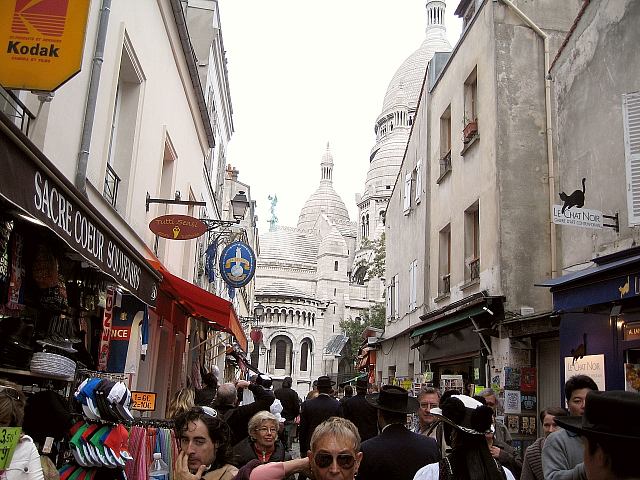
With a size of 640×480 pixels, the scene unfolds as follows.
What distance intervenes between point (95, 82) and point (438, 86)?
1141cm

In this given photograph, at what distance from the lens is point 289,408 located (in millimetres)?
10914

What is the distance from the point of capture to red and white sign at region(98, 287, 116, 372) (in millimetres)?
6812

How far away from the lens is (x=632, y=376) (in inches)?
290

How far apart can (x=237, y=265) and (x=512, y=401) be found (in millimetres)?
7138

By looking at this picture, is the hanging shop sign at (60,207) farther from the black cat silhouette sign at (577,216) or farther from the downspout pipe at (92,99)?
the black cat silhouette sign at (577,216)

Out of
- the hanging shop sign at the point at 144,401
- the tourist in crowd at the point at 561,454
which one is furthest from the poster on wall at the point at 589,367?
the hanging shop sign at the point at 144,401

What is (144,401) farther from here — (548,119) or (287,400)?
(548,119)

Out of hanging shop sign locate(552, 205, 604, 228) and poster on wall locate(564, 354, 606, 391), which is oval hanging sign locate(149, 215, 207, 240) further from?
poster on wall locate(564, 354, 606, 391)

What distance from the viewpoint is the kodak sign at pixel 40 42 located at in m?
4.84

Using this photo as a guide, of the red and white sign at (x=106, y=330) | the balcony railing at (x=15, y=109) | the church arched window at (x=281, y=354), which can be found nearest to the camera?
the balcony railing at (x=15, y=109)

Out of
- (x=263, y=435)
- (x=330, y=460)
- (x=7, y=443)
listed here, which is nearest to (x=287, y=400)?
(x=263, y=435)

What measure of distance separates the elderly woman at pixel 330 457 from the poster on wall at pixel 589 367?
19.7ft

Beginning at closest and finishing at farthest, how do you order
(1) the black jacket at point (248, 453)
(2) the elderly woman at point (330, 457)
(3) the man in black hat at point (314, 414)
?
(2) the elderly woman at point (330, 457), (1) the black jacket at point (248, 453), (3) the man in black hat at point (314, 414)

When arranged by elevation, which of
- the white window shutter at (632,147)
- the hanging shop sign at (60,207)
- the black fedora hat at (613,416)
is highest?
the white window shutter at (632,147)
